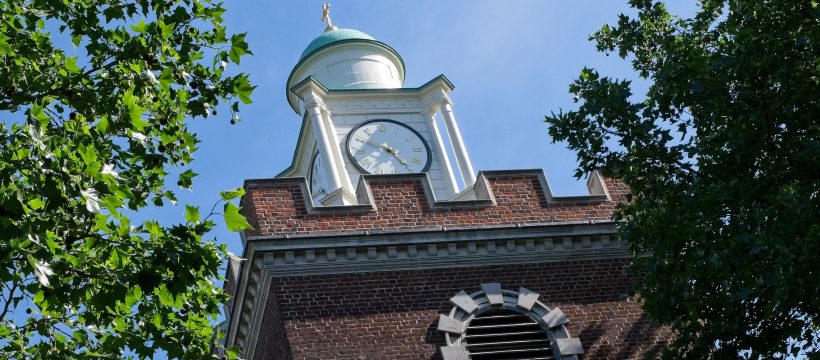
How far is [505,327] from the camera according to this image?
995 inches

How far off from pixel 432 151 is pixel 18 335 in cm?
1545

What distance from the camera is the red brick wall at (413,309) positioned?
24.5 m

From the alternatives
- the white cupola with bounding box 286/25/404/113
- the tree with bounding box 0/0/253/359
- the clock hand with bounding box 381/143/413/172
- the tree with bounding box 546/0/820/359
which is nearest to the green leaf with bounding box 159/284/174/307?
the tree with bounding box 0/0/253/359

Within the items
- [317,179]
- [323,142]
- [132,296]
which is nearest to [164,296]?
[132,296]

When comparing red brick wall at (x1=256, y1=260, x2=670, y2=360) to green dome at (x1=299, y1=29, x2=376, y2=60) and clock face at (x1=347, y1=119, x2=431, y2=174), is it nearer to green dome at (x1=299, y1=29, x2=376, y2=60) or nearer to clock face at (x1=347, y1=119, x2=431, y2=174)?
clock face at (x1=347, y1=119, x2=431, y2=174)

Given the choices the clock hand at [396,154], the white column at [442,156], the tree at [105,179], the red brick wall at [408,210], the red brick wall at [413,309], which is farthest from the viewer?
the clock hand at [396,154]

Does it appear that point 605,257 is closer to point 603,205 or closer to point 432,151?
point 603,205

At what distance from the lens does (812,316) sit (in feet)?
64.7

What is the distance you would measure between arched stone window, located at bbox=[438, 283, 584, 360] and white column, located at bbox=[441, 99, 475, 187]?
629cm

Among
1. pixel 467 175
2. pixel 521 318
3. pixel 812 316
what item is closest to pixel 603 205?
pixel 521 318

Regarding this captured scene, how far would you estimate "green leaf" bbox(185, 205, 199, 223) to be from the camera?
52.7 ft

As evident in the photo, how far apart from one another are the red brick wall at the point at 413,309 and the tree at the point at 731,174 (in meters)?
3.94

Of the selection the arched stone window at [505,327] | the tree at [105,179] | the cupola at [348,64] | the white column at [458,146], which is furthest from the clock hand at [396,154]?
the tree at [105,179]

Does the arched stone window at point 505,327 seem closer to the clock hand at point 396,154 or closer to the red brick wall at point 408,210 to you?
the red brick wall at point 408,210
